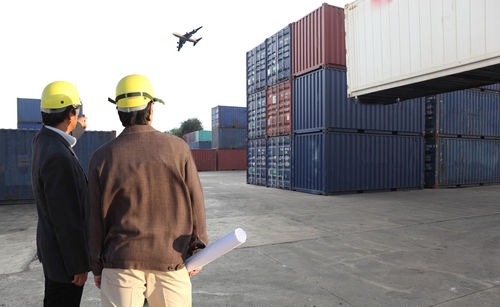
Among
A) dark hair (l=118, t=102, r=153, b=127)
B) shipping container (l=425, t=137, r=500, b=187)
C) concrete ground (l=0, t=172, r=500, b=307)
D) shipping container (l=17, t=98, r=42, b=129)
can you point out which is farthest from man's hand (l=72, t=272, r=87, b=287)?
shipping container (l=17, t=98, r=42, b=129)

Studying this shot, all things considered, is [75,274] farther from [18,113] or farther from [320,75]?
[18,113]

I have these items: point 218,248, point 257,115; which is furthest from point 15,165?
point 218,248

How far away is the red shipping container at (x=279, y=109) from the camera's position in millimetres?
13750

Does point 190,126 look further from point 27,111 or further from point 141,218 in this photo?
point 141,218

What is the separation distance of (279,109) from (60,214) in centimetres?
1304

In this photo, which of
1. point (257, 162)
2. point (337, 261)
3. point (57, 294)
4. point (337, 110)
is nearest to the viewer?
point (57, 294)

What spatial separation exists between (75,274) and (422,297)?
336 centimetres

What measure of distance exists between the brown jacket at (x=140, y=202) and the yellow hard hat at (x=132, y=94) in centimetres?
12

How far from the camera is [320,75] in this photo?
11953 mm

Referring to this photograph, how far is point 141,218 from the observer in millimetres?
1560

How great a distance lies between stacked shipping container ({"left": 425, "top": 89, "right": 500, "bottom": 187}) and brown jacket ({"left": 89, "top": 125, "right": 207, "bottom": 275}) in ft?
50.8

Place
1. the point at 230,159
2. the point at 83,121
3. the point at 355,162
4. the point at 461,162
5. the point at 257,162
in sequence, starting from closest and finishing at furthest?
the point at 83,121 → the point at 355,162 → the point at 461,162 → the point at 257,162 → the point at 230,159

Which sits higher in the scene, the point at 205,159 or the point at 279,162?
the point at 279,162

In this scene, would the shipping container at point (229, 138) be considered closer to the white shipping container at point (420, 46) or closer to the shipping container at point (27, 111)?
the shipping container at point (27, 111)
